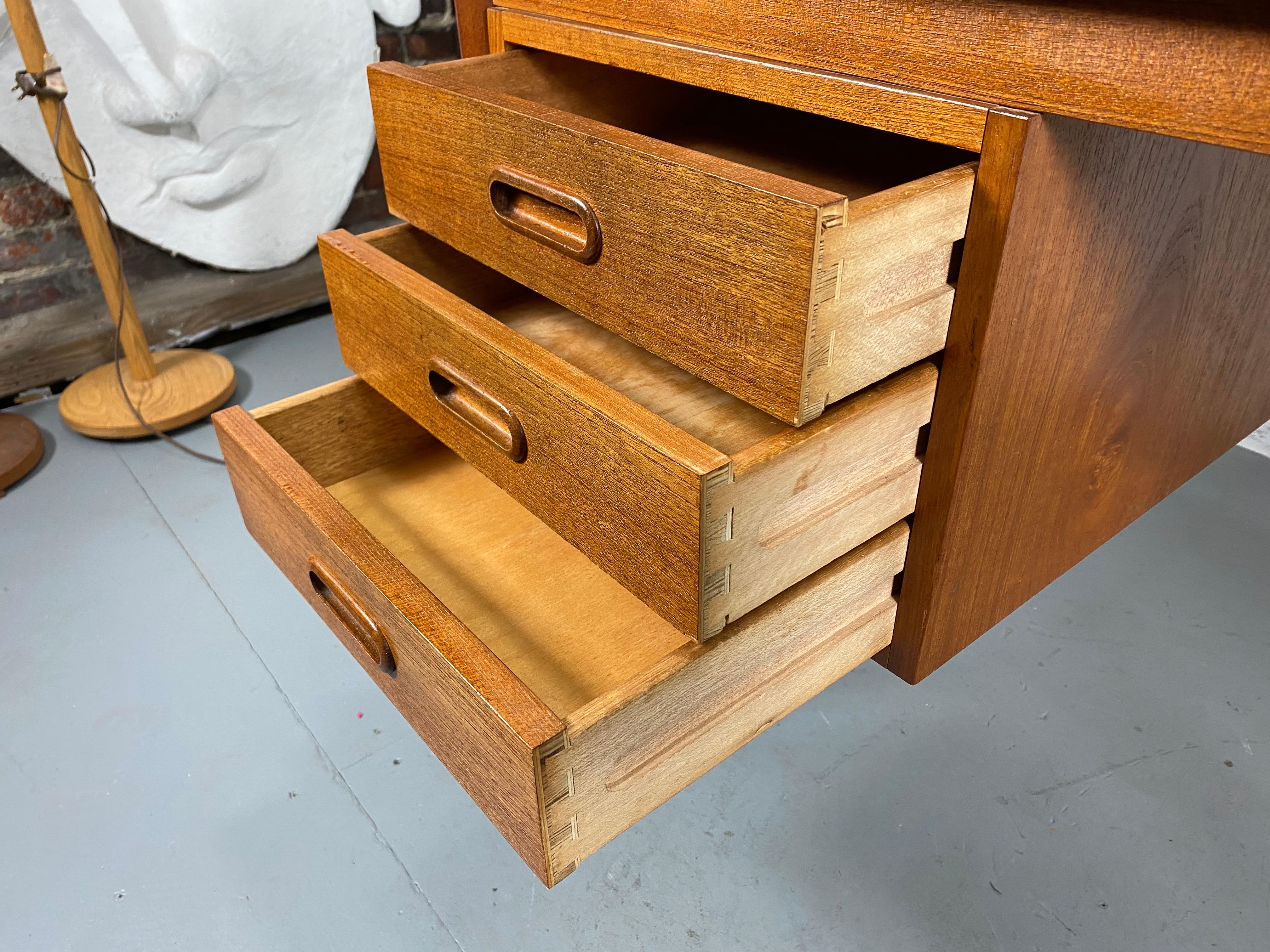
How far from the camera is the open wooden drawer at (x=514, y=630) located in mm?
496

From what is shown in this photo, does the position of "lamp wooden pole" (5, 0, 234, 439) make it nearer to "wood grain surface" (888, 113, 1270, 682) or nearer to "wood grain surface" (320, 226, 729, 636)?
"wood grain surface" (320, 226, 729, 636)

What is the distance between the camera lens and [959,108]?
0.48 meters

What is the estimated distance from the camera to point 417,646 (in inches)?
21.6

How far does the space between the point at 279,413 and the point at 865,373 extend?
511 mm

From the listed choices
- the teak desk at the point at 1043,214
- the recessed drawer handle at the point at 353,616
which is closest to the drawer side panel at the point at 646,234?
→ the teak desk at the point at 1043,214

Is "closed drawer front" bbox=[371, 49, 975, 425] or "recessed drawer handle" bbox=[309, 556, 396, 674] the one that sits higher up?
"closed drawer front" bbox=[371, 49, 975, 425]

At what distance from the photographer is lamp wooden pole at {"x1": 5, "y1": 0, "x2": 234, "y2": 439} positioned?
1160 mm

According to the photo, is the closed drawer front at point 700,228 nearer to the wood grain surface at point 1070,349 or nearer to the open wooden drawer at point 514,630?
the wood grain surface at point 1070,349

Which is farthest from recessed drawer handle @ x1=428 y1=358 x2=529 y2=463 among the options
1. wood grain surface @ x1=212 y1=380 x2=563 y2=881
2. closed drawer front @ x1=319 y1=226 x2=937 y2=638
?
wood grain surface @ x1=212 y1=380 x2=563 y2=881

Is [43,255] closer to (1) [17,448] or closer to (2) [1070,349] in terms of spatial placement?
(1) [17,448]

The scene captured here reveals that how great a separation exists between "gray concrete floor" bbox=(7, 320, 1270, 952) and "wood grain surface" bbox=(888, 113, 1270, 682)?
13 centimetres

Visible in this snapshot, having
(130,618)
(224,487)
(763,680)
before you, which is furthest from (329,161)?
(763,680)

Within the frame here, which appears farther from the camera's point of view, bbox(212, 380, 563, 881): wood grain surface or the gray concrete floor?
the gray concrete floor

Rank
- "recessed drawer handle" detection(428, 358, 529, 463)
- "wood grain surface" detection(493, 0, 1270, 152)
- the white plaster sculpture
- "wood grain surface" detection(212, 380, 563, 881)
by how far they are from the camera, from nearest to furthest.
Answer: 1. "wood grain surface" detection(493, 0, 1270, 152)
2. "wood grain surface" detection(212, 380, 563, 881)
3. "recessed drawer handle" detection(428, 358, 529, 463)
4. the white plaster sculpture
